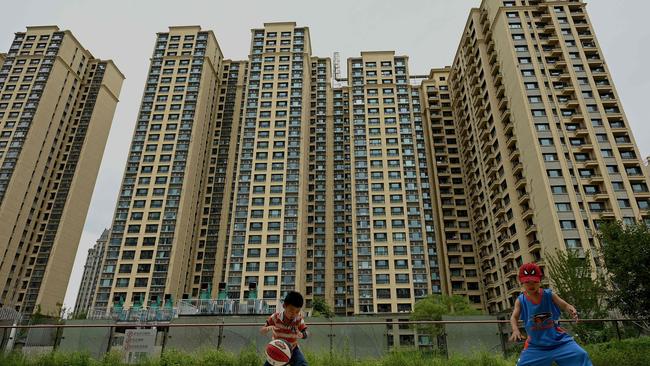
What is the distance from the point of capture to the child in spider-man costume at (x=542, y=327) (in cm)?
518

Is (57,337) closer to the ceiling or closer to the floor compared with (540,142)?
closer to the floor

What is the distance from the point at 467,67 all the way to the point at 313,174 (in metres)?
36.8

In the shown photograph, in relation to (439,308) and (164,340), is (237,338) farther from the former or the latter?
(439,308)

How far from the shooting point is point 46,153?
8200 centimetres

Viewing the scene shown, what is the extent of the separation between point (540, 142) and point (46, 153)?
298 ft

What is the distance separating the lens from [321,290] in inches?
A: 2849

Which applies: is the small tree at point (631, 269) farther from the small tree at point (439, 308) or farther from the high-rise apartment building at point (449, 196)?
the high-rise apartment building at point (449, 196)

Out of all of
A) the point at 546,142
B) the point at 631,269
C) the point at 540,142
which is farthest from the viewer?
the point at 546,142

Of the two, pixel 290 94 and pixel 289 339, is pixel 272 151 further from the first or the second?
pixel 289 339

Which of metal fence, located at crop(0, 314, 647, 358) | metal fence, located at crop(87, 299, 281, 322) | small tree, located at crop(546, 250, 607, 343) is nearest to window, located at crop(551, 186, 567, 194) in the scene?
small tree, located at crop(546, 250, 607, 343)

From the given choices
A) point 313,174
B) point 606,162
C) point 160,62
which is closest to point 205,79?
point 160,62

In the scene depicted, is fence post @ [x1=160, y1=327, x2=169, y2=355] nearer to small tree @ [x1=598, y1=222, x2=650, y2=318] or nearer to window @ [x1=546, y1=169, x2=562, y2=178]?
small tree @ [x1=598, y1=222, x2=650, y2=318]

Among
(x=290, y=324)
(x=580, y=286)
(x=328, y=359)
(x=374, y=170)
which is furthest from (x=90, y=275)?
(x=290, y=324)

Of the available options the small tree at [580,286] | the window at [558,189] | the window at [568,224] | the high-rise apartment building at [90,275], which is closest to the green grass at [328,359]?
the small tree at [580,286]
